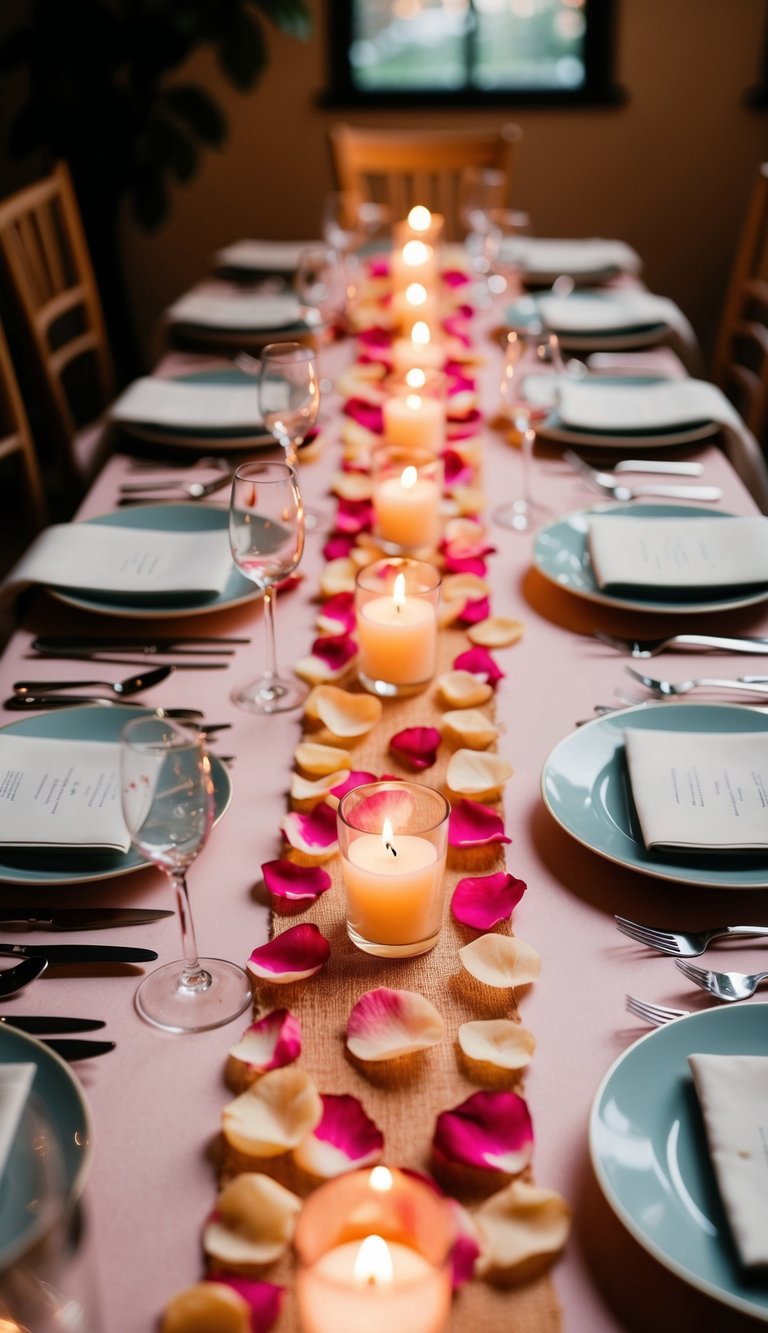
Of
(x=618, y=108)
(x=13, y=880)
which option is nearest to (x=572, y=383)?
(x=13, y=880)

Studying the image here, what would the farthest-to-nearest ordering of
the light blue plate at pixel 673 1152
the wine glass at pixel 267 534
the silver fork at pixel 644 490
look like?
the silver fork at pixel 644 490, the wine glass at pixel 267 534, the light blue plate at pixel 673 1152

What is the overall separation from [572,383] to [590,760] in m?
1.06

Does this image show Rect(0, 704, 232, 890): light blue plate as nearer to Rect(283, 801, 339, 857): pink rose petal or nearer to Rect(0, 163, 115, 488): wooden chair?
Rect(283, 801, 339, 857): pink rose petal

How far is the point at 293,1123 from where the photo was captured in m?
0.71

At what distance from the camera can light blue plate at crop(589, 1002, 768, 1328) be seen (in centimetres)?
62

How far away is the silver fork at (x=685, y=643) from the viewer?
4.06 feet

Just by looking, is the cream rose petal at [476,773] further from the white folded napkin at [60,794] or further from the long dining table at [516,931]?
the white folded napkin at [60,794]

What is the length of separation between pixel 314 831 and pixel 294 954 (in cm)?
15

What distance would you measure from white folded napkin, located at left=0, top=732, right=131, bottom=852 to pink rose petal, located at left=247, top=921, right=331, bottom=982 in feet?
0.53

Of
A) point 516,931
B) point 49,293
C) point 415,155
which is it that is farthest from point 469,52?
point 516,931

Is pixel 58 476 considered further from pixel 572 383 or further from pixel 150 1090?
pixel 150 1090

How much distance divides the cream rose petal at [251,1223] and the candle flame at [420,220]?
2262 millimetres

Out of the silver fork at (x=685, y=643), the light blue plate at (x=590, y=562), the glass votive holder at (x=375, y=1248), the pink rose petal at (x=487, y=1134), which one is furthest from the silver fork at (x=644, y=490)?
the glass votive holder at (x=375, y=1248)

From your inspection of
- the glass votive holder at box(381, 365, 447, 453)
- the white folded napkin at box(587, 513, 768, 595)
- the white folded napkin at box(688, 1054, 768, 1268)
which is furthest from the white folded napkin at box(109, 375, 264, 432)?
the white folded napkin at box(688, 1054, 768, 1268)
